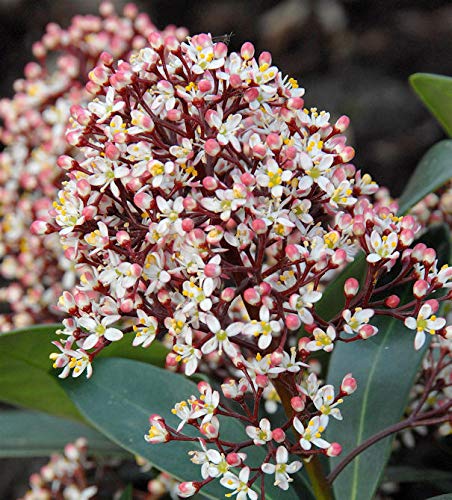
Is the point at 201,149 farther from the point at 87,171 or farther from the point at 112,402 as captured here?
the point at 112,402

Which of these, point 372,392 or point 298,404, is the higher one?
point 298,404

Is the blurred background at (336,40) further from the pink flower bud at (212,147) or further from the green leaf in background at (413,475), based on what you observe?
the pink flower bud at (212,147)

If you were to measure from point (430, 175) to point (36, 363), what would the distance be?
0.81 meters

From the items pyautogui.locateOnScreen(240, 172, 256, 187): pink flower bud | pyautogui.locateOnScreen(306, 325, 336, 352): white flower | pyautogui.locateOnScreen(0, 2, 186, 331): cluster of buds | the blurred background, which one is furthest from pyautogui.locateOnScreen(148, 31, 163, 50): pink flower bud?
the blurred background

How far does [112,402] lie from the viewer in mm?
1351

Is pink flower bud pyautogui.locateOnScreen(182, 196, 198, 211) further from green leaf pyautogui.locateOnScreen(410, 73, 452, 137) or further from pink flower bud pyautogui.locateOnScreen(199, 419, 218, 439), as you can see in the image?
green leaf pyautogui.locateOnScreen(410, 73, 452, 137)

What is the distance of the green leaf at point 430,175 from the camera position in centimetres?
135

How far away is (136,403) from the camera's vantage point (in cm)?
136

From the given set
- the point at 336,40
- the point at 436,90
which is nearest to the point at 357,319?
the point at 436,90

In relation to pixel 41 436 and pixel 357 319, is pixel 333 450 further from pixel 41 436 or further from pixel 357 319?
pixel 41 436

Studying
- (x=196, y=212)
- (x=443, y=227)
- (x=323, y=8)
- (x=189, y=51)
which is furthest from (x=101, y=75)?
(x=323, y=8)

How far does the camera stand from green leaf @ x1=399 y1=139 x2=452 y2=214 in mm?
1350

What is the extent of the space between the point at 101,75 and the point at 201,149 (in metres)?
0.20

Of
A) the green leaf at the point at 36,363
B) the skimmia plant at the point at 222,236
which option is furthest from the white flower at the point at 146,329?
the green leaf at the point at 36,363
